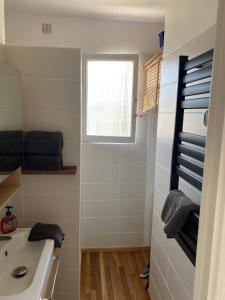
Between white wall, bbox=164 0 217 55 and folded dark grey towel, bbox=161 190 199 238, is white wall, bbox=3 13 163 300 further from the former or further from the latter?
folded dark grey towel, bbox=161 190 199 238

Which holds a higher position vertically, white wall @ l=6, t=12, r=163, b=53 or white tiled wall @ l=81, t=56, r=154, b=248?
white wall @ l=6, t=12, r=163, b=53

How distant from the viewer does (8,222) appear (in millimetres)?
1628

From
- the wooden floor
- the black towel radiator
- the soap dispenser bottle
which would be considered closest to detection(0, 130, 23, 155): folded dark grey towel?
the soap dispenser bottle

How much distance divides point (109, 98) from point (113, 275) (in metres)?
1.78

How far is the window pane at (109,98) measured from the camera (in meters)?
2.64

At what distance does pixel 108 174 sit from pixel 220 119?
88.8 inches

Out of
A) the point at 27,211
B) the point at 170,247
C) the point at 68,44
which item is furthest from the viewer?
the point at 68,44

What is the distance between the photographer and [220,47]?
1.74ft

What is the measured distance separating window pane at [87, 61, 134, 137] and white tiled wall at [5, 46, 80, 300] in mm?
967

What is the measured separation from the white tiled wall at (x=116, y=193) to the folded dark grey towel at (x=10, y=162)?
43.5 inches

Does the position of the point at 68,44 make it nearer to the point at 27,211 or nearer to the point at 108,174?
the point at 108,174

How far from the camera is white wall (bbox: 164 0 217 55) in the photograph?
1189 millimetres

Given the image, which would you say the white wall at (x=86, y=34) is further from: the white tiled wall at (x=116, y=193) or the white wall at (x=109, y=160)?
the white tiled wall at (x=116, y=193)

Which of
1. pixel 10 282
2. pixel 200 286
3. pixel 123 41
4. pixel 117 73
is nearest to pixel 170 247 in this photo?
pixel 10 282
